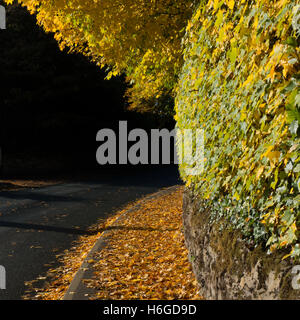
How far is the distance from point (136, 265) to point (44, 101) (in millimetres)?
25217

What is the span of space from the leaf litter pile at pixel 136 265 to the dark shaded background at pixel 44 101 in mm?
19254

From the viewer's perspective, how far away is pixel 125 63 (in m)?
8.72

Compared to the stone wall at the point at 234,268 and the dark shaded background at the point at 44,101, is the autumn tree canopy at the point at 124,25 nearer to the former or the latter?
the stone wall at the point at 234,268

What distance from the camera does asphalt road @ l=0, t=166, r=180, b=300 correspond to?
6.60 metres

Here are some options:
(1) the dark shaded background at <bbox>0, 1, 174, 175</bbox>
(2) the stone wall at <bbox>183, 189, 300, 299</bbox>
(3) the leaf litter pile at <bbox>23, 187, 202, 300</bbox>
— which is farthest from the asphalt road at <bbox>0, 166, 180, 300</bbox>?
(1) the dark shaded background at <bbox>0, 1, 174, 175</bbox>

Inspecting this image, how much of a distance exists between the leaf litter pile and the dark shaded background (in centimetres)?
1925

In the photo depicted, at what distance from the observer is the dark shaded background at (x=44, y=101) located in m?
28.4

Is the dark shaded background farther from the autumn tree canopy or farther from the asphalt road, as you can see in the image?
the autumn tree canopy

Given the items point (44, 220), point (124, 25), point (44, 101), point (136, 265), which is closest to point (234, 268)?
point (136, 265)

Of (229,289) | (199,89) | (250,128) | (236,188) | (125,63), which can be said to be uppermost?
(125,63)

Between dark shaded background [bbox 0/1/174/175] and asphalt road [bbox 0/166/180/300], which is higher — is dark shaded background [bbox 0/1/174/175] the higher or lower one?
the higher one
